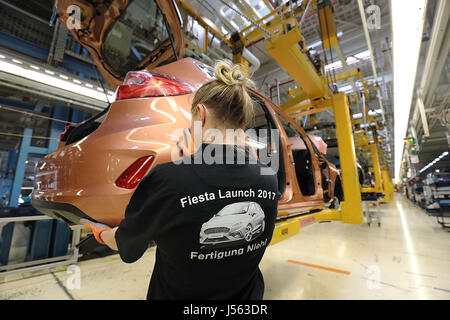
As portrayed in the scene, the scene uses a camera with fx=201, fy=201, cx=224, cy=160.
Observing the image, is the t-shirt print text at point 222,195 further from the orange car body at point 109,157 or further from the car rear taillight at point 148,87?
the car rear taillight at point 148,87

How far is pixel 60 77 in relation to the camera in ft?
7.86

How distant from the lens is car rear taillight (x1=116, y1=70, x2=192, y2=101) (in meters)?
1.14

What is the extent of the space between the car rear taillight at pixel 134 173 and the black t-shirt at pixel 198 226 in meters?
0.35

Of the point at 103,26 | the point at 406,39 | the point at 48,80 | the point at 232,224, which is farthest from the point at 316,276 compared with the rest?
the point at 48,80

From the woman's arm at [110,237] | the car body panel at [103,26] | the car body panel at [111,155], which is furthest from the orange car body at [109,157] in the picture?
the car body panel at [103,26]

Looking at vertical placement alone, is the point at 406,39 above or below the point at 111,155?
above

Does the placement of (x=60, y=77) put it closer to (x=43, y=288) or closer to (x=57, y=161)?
(x=57, y=161)

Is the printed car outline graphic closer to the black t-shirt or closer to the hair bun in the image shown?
the black t-shirt

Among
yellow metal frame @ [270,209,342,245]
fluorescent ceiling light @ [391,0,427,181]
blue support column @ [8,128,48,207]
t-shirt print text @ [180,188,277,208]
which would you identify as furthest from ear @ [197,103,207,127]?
blue support column @ [8,128,48,207]

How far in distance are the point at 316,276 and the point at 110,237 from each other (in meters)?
2.59

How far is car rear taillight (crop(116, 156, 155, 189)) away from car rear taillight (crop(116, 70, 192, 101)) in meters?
0.39

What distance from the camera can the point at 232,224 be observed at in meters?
→ 0.68

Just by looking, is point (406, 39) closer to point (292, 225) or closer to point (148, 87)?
point (292, 225)

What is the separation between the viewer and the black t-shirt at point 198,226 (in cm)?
61
